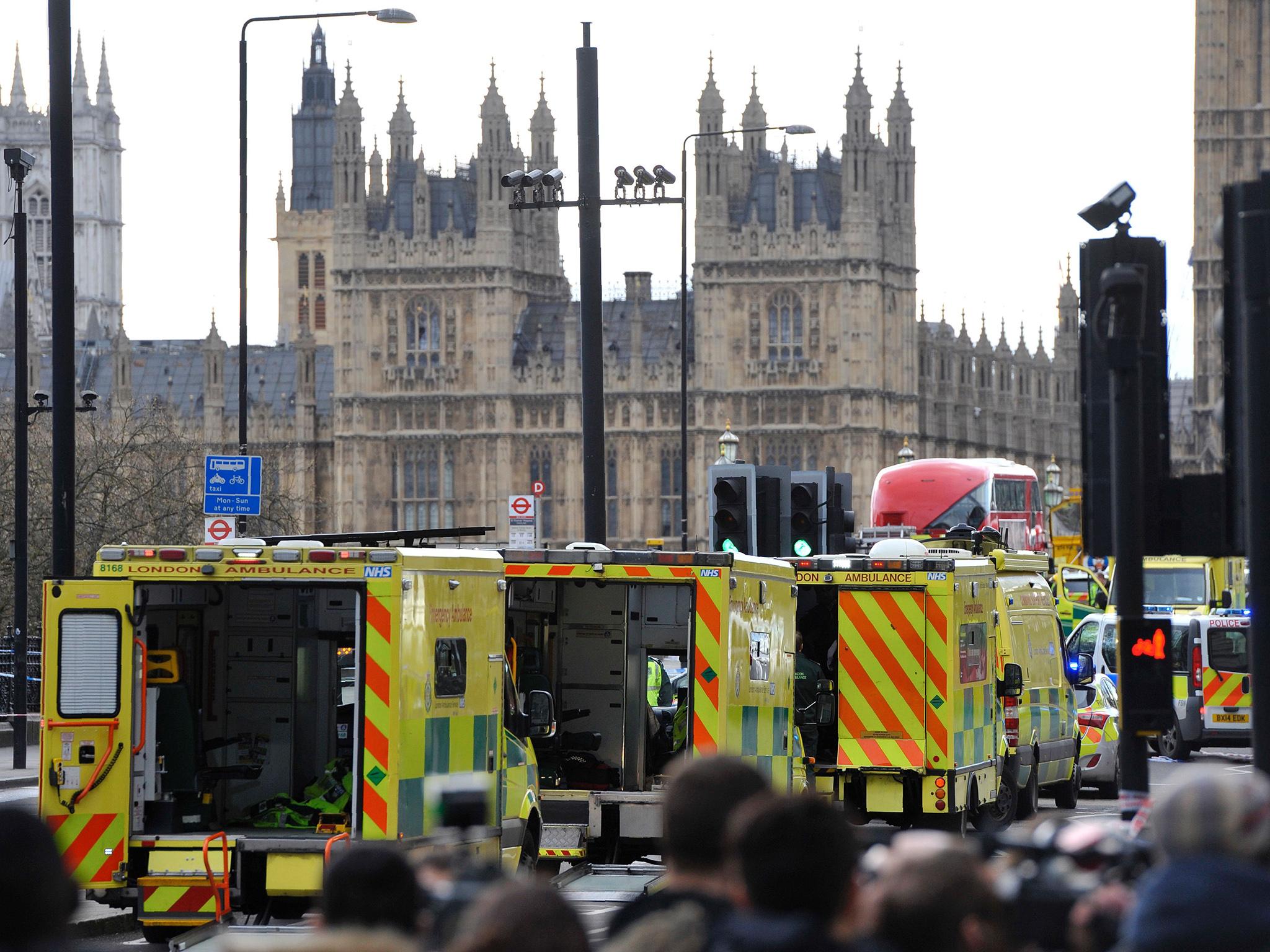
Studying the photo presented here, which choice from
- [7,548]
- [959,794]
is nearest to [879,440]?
[7,548]

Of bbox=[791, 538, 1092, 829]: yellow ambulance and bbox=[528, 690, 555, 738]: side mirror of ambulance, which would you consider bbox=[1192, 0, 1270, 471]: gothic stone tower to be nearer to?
bbox=[791, 538, 1092, 829]: yellow ambulance

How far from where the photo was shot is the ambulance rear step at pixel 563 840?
48.4 feet

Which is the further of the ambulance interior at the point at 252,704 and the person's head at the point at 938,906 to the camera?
the ambulance interior at the point at 252,704

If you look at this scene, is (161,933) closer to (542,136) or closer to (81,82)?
(542,136)

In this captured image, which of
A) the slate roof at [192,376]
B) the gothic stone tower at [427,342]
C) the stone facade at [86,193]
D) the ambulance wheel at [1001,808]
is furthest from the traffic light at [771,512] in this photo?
the stone facade at [86,193]

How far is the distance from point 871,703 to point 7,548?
2157 cm

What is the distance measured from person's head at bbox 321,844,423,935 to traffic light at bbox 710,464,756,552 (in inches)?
687

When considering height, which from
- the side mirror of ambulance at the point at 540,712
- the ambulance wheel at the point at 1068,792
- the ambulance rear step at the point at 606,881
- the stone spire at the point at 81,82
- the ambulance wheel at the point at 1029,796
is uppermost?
the stone spire at the point at 81,82

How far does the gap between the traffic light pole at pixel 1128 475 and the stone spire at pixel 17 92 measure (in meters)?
131

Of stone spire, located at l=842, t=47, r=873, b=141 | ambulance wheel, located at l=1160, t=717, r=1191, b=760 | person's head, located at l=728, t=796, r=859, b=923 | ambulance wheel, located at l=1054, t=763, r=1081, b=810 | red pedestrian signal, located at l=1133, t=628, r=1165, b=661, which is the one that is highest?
stone spire, located at l=842, t=47, r=873, b=141

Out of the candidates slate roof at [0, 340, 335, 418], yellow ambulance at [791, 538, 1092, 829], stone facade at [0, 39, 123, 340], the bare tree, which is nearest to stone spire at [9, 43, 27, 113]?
stone facade at [0, 39, 123, 340]

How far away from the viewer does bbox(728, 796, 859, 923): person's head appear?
534cm

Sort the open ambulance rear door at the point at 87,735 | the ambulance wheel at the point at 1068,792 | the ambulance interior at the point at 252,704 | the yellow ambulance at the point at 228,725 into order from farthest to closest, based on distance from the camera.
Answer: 1. the ambulance wheel at the point at 1068,792
2. the ambulance interior at the point at 252,704
3. the open ambulance rear door at the point at 87,735
4. the yellow ambulance at the point at 228,725

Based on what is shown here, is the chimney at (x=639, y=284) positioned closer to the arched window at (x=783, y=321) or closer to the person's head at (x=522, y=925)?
the arched window at (x=783, y=321)
